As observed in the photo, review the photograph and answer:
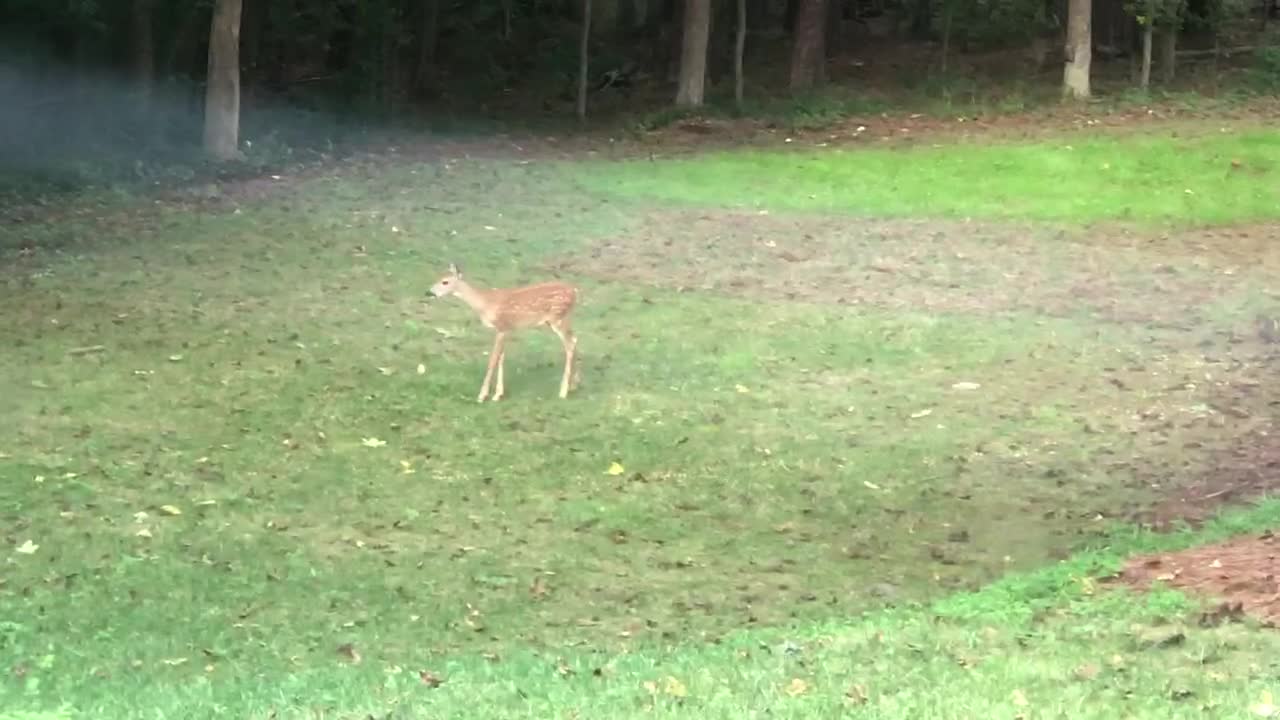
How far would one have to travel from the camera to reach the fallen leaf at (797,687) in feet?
20.1

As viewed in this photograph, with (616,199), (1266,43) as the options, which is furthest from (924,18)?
(616,199)

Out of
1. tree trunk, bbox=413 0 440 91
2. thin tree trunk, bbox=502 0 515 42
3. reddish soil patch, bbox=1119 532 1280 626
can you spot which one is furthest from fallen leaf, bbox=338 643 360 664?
thin tree trunk, bbox=502 0 515 42

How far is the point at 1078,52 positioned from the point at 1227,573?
2235 cm

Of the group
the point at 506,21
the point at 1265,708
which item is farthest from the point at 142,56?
the point at 1265,708

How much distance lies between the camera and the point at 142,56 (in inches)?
1120

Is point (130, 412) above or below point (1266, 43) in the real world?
below

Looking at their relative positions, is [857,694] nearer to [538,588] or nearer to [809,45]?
[538,588]

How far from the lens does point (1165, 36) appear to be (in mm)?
30641

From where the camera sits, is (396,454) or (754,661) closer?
(754,661)

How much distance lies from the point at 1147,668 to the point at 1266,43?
94.2 feet

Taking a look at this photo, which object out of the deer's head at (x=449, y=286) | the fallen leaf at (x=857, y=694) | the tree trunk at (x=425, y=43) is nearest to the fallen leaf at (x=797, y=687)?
the fallen leaf at (x=857, y=694)

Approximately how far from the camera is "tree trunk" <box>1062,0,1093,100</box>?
2870cm

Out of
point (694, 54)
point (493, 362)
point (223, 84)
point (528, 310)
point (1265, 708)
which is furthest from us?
point (694, 54)

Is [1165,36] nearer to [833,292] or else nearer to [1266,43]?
[1266,43]
